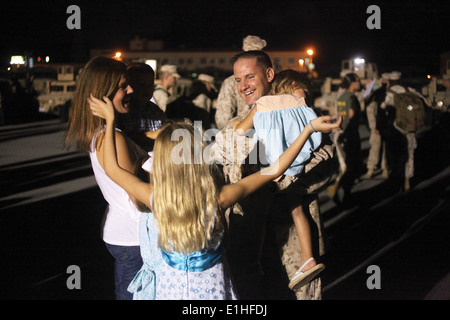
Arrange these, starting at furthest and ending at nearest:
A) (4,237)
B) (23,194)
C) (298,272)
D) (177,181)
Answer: (23,194) → (4,237) → (298,272) → (177,181)

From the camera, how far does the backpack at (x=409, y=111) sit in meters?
8.55

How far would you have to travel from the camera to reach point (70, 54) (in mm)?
28672

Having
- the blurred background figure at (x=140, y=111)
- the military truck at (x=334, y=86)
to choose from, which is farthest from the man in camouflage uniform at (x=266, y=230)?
the military truck at (x=334, y=86)

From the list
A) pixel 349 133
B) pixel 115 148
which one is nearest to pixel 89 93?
pixel 115 148

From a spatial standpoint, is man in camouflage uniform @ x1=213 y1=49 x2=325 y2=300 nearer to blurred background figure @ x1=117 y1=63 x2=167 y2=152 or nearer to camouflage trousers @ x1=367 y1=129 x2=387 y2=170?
blurred background figure @ x1=117 y1=63 x2=167 y2=152

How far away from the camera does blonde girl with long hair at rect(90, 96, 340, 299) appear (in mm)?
2359

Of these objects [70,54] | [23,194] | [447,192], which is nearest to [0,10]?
[70,54]

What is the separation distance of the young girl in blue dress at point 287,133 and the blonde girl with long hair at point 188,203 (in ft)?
1.00

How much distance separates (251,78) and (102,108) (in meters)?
0.99

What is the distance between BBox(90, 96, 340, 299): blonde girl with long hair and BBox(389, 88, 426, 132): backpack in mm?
6810

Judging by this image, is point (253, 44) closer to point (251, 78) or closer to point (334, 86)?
point (251, 78)

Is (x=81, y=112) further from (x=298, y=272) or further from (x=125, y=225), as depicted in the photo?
(x=298, y=272)

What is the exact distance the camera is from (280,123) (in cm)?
270
